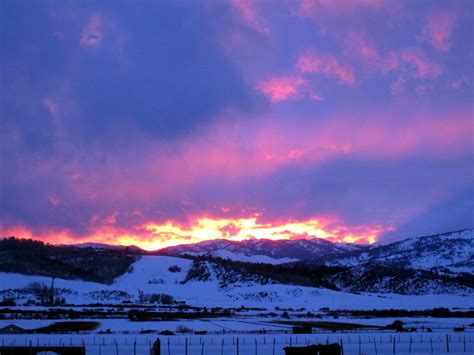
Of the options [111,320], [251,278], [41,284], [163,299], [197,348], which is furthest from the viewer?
[251,278]

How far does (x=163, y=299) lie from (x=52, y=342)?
3761 inches

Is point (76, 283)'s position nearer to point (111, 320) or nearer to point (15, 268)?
point (15, 268)

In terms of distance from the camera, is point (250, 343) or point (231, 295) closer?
point (250, 343)

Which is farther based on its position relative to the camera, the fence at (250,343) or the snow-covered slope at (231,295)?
the snow-covered slope at (231,295)

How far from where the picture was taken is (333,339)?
54.1 m

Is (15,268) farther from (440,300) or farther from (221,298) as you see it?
(440,300)

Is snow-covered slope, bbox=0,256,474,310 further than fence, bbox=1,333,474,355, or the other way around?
snow-covered slope, bbox=0,256,474,310

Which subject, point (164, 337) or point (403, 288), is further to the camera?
point (403, 288)

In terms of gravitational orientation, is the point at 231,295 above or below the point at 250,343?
above

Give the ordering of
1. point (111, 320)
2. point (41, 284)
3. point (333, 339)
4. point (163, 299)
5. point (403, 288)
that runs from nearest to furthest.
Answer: point (333, 339) → point (111, 320) → point (163, 299) → point (41, 284) → point (403, 288)

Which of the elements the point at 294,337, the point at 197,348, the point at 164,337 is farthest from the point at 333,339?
the point at 164,337

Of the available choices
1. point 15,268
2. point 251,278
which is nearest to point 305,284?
point 251,278

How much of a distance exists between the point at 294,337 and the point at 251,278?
13658 cm

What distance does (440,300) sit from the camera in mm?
145750
